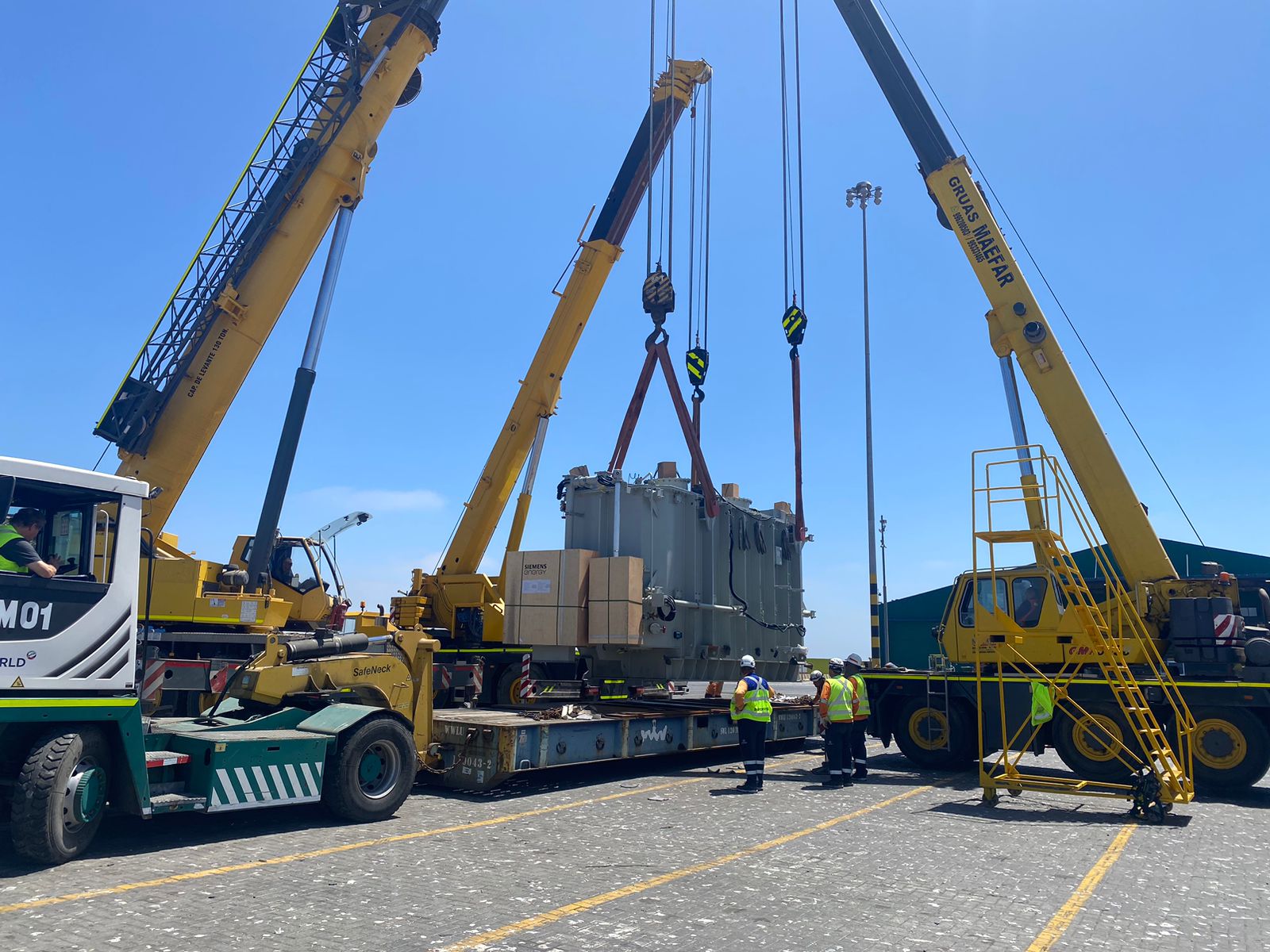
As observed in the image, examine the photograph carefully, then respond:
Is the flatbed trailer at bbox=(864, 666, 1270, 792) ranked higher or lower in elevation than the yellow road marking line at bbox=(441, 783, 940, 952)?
higher

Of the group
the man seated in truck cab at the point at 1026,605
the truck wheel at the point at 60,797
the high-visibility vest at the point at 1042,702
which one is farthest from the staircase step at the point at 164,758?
the man seated in truck cab at the point at 1026,605

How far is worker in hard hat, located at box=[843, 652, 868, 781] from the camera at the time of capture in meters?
12.2

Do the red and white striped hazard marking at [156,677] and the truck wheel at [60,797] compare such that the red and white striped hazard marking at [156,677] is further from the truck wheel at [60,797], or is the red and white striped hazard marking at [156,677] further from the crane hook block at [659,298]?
the crane hook block at [659,298]

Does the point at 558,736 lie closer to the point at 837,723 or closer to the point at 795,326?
the point at 837,723

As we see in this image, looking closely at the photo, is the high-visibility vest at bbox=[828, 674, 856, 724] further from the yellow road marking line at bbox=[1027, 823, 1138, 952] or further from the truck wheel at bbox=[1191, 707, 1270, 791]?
the truck wheel at bbox=[1191, 707, 1270, 791]

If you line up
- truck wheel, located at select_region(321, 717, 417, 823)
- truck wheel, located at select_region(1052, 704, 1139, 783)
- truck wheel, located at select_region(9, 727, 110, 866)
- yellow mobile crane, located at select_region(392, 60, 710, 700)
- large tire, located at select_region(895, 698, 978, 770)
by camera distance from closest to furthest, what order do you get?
truck wheel, located at select_region(9, 727, 110, 866), truck wheel, located at select_region(321, 717, 417, 823), truck wheel, located at select_region(1052, 704, 1139, 783), large tire, located at select_region(895, 698, 978, 770), yellow mobile crane, located at select_region(392, 60, 710, 700)

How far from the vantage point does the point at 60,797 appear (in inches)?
257

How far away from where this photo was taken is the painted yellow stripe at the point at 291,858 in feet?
19.0

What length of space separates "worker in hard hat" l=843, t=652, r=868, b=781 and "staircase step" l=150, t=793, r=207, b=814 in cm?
781

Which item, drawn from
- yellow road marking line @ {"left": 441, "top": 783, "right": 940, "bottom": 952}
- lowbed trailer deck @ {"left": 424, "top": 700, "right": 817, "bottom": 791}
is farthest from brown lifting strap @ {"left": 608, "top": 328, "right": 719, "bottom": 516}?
yellow road marking line @ {"left": 441, "top": 783, "right": 940, "bottom": 952}

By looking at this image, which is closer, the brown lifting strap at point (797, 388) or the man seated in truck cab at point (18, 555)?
the man seated in truck cab at point (18, 555)

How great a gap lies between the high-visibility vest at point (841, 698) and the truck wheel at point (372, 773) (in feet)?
17.6

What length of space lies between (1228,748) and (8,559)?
13.1 meters

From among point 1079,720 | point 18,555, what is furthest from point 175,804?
point 1079,720
